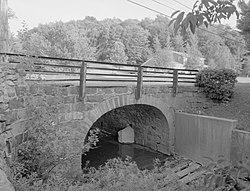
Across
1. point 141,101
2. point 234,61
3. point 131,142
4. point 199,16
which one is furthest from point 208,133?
point 234,61

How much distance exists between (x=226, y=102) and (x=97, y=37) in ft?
97.7

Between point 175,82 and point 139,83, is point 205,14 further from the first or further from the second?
point 175,82

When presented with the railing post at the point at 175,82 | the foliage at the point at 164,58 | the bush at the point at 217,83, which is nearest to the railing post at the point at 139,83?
the railing post at the point at 175,82

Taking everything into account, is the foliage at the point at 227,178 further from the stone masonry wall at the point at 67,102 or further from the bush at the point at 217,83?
the bush at the point at 217,83

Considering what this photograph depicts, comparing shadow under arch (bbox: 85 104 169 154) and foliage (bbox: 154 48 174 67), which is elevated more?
foliage (bbox: 154 48 174 67)

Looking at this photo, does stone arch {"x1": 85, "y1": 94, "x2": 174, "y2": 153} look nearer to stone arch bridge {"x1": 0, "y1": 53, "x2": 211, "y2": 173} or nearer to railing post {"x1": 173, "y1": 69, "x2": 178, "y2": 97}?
stone arch bridge {"x1": 0, "y1": 53, "x2": 211, "y2": 173}

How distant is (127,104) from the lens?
665cm

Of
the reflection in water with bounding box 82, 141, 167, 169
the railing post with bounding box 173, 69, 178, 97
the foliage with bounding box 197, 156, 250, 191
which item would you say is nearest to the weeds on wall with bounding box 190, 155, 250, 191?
the foliage with bounding box 197, 156, 250, 191

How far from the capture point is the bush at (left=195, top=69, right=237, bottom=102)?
8148 millimetres

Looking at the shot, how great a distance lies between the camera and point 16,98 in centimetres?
397

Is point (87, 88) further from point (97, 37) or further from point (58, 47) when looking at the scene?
point (97, 37)

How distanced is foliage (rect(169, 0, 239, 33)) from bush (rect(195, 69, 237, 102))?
716 cm

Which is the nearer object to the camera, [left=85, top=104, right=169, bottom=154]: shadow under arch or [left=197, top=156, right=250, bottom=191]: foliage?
[left=197, top=156, right=250, bottom=191]: foliage

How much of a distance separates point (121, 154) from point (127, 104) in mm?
2311
